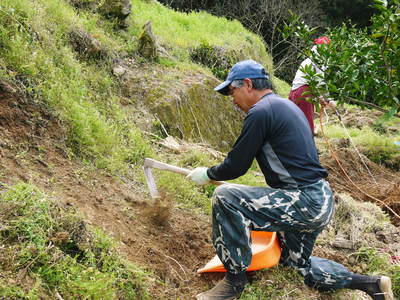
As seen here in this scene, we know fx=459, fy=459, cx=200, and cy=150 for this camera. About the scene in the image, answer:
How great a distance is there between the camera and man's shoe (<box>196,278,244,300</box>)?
3.10 meters

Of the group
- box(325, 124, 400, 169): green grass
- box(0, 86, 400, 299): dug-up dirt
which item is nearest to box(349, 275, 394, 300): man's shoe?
box(0, 86, 400, 299): dug-up dirt

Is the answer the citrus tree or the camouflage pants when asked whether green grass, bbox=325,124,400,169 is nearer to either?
the citrus tree

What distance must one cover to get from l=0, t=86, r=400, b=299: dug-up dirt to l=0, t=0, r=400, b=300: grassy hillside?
1cm

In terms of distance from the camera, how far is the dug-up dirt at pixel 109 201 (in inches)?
129

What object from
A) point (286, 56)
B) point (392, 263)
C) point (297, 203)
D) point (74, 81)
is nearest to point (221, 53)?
point (74, 81)

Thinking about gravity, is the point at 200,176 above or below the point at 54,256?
above

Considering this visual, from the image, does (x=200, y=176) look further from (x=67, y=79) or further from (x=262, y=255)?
(x=67, y=79)

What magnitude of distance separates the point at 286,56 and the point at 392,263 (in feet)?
42.0

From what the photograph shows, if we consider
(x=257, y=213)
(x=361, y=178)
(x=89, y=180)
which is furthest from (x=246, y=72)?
(x=361, y=178)

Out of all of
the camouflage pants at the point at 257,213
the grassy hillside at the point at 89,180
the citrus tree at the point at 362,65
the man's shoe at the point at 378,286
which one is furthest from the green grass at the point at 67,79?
the man's shoe at the point at 378,286

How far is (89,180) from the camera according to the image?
12.6 feet

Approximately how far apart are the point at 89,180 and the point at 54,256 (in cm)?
129

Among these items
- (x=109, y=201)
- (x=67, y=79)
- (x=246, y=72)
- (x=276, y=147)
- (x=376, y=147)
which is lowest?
(x=376, y=147)

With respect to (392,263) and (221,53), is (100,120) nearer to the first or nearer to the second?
(392,263)
